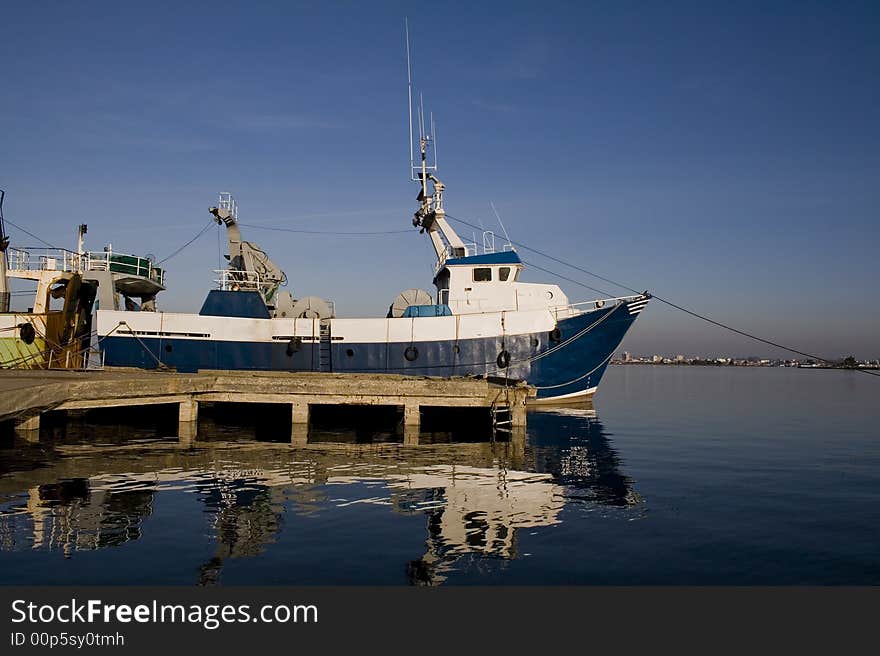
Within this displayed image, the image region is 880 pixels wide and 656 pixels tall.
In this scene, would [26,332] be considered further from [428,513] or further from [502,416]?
[428,513]

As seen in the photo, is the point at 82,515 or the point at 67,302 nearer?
the point at 82,515

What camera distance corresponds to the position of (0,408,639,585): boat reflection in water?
975 cm

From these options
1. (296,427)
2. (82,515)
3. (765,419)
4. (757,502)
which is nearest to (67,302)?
(296,427)

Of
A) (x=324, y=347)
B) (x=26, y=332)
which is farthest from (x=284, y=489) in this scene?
(x=26, y=332)

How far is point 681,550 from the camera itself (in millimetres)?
9852

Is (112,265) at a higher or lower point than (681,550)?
higher

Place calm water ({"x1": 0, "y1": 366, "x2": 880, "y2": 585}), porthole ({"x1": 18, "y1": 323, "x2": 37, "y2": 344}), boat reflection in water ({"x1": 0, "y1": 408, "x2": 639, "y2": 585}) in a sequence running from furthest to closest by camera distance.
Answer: porthole ({"x1": 18, "y1": 323, "x2": 37, "y2": 344})
boat reflection in water ({"x1": 0, "y1": 408, "x2": 639, "y2": 585})
calm water ({"x1": 0, "y1": 366, "x2": 880, "y2": 585})

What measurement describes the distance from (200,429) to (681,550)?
61.6 ft

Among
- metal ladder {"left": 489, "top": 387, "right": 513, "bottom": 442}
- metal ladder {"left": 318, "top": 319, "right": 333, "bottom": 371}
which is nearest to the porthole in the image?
metal ladder {"left": 318, "top": 319, "right": 333, "bottom": 371}

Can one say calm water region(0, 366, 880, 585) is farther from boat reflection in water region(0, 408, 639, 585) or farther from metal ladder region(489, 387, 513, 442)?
metal ladder region(489, 387, 513, 442)

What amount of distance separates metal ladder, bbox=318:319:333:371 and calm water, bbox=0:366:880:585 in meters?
9.64

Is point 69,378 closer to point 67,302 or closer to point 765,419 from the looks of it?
point 67,302

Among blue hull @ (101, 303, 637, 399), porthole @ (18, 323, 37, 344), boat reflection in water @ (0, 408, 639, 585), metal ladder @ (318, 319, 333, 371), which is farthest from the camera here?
metal ladder @ (318, 319, 333, 371)

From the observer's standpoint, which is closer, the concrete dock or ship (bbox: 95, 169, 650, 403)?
the concrete dock
